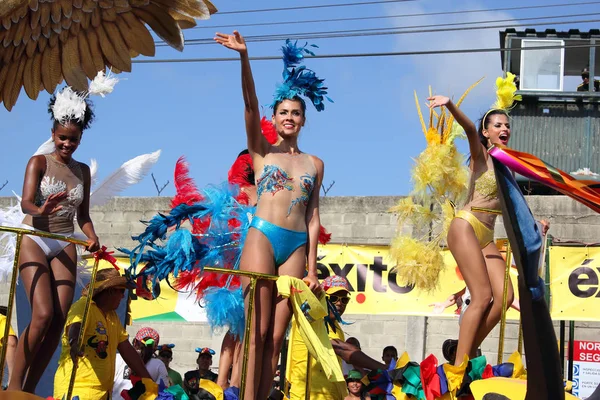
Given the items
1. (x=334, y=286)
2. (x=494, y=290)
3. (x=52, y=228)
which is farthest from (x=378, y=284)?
(x=52, y=228)

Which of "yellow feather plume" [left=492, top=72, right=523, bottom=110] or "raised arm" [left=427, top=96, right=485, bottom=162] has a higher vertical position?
"yellow feather plume" [left=492, top=72, right=523, bottom=110]

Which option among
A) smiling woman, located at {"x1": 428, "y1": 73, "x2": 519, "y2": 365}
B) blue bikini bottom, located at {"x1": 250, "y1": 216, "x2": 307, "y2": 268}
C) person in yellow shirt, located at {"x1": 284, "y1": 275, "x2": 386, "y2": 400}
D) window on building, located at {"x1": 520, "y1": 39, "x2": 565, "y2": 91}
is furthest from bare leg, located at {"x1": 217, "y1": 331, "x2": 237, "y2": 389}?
window on building, located at {"x1": 520, "y1": 39, "x2": 565, "y2": 91}

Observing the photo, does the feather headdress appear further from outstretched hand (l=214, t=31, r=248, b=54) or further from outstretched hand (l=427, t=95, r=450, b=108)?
outstretched hand (l=214, t=31, r=248, b=54)

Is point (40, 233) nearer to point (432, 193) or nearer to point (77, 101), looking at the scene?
point (77, 101)

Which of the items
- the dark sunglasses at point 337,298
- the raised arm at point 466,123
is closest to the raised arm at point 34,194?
the raised arm at point 466,123

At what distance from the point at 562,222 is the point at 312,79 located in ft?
23.7

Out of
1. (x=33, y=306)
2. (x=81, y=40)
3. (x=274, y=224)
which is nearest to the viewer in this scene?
(x=81, y=40)

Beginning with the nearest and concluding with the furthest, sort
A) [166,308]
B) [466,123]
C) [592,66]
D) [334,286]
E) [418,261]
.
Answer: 1. [466,123]
2. [418,261]
3. [334,286]
4. [166,308]
5. [592,66]

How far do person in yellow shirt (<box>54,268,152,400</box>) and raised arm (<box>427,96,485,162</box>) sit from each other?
8.46 feet

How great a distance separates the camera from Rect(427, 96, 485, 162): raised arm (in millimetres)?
5605

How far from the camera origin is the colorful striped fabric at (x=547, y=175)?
2.83m

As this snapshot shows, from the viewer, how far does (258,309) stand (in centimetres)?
507

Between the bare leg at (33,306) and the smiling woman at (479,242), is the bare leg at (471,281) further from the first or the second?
the bare leg at (33,306)

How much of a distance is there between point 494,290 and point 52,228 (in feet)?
9.94
